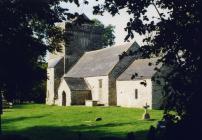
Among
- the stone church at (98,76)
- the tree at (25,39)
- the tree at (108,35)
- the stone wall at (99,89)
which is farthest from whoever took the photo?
the tree at (108,35)

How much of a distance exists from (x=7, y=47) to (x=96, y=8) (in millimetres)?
3619

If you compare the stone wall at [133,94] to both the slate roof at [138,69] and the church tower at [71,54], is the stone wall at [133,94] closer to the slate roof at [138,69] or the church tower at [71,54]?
the slate roof at [138,69]

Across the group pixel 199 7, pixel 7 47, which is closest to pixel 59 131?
pixel 7 47

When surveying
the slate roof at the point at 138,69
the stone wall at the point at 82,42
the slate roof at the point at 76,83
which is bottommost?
the slate roof at the point at 76,83

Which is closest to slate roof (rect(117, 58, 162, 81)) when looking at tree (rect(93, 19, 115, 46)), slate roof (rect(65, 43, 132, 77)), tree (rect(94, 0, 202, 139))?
slate roof (rect(65, 43, 132, 77))

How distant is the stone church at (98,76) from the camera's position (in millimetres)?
45219

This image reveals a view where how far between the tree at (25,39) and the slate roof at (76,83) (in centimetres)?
3911

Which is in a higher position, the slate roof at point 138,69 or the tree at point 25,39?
the slate roof at point 138,69

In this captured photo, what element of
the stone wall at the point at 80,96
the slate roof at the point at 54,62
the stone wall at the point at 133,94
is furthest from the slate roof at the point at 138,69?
the slate roof at the point at 54,62

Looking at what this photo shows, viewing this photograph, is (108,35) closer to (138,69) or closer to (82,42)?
(82,42)

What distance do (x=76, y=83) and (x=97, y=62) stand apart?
468 centimetres

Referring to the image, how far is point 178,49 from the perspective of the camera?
9.77 meters

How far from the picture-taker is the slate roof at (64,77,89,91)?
54656mm

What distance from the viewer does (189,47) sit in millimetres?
9383
